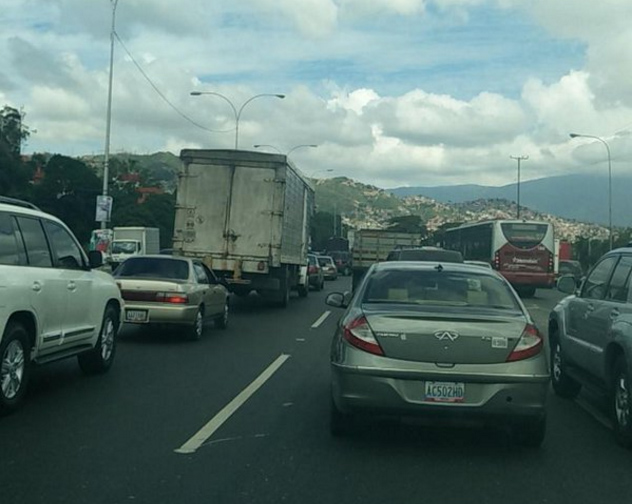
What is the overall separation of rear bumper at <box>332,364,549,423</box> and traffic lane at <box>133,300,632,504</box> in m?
0.40

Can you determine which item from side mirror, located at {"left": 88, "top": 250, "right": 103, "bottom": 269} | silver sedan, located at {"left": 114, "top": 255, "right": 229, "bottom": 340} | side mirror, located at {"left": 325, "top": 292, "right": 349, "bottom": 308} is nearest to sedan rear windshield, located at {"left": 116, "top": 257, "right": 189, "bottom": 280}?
silver sedan, located at {"left": 114, "top": 255, "right": 229, "bottom": 340}

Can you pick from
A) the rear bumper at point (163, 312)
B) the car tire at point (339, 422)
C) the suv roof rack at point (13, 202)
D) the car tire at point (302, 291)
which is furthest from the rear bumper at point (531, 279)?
the car tire at point (339, 422)

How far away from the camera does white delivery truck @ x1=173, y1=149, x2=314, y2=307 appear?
20906 mm

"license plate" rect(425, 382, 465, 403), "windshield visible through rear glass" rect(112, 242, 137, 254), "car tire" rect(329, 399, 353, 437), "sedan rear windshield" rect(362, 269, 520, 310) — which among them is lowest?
"car tire" rect(329, 399, 353, 437)

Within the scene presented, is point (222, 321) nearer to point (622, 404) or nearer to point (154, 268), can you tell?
point (154, 268)

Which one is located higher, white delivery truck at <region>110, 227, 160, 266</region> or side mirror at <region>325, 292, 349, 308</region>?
white delivery truck at <region>110, 227, 160, 266</region>

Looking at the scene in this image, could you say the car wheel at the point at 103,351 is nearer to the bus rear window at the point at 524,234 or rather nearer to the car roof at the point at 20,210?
the car roof at the point at 20,210

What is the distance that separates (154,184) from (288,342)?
88.7 meters

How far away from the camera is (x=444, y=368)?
6.86 metres

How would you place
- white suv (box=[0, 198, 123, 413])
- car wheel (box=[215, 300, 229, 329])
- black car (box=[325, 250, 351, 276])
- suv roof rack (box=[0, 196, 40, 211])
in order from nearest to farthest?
white suv (box=[0, 198, 123, 413])
suv roof rack (box=[0, 196, 40, 211])
car wheel (box=[215, 300, 229, 329])
black car (box=[325, 250, 351, 276])

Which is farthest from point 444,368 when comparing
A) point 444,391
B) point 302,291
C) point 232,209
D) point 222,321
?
point 302,291

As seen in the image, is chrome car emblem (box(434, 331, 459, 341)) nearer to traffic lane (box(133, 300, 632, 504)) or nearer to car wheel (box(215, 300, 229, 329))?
traffic lane (box(133, 300, 632, 504))

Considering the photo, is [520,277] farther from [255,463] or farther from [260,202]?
[255,463]

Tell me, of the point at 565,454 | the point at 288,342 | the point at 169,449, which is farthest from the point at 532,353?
the point at 288,342
